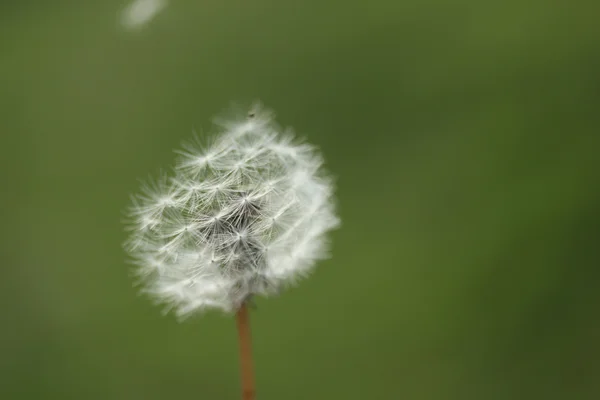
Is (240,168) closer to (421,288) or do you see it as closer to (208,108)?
(208,108)

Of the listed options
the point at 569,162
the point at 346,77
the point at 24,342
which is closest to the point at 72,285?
the point at 24,342

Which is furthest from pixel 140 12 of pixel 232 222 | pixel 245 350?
pixel 245 350

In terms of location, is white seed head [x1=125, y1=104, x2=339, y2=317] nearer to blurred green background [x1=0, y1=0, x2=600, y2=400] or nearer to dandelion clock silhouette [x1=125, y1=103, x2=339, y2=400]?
dandelion clock silhouette [x1=125, y1=103, x2=339, y2=400]

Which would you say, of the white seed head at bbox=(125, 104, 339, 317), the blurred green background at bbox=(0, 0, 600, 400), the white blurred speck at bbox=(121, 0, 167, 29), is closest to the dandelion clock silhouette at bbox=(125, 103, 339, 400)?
the white seed head at bbox=(125, 104, 339, 317)

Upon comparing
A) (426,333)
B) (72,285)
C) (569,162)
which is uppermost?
(569,162)

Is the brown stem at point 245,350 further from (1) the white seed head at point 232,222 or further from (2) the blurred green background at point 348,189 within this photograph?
(2) the blurred green background at point 348,189

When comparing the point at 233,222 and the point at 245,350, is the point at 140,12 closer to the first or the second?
the point at 233,222
